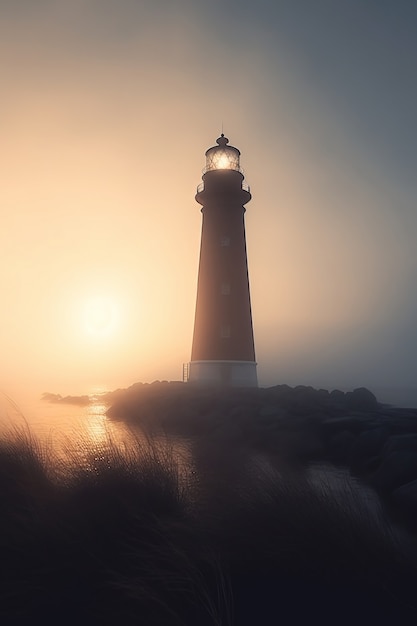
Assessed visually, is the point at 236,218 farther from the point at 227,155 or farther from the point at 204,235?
the point at 227,155

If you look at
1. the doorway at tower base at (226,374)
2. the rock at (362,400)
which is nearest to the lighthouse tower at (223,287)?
the doorway at tower base at (226,374)

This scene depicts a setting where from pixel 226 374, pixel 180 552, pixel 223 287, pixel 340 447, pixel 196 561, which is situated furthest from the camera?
pixel 223 287

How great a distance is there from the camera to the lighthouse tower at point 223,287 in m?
21.7

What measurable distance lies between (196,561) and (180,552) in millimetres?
276

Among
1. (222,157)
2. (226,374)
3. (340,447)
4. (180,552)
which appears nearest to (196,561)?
(180,552)

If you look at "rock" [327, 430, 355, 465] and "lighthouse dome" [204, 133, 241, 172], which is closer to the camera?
"rock" [327, 430, 355, 465]

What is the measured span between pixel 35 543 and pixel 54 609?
0.60 metres

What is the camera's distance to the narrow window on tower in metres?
21.9

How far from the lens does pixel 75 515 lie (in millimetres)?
3396

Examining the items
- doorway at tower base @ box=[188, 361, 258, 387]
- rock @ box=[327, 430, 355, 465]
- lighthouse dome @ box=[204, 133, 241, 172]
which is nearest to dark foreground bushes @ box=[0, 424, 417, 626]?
rock @ box=[327, 430, 355, 465]

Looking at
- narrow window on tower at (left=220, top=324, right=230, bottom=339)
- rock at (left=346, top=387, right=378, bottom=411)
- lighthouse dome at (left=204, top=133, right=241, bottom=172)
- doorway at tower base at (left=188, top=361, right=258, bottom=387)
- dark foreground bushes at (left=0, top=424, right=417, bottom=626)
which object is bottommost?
dark foreground bushes at (left=0, top=424, right=417, bottom=626)

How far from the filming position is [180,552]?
2775 mm

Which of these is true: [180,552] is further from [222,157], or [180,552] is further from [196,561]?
[222,157]

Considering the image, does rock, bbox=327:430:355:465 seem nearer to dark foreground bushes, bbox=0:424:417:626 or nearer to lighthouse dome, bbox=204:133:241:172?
dark foreground bushes, bbox=0:424:417:626
